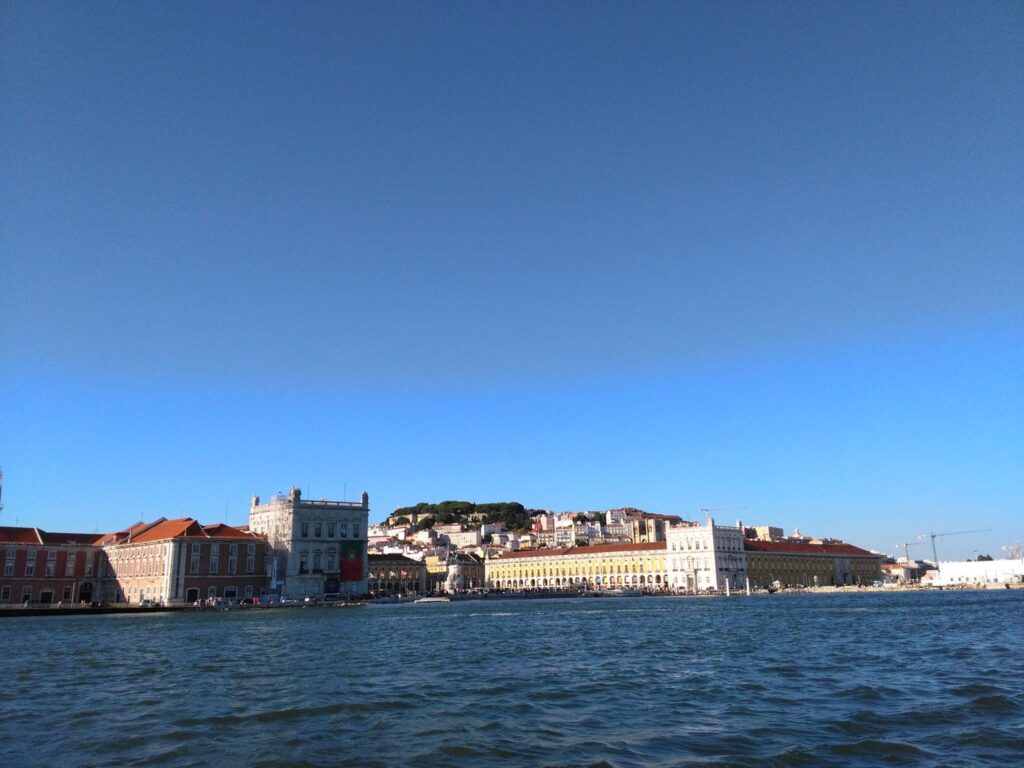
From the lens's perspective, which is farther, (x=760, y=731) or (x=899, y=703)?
(x=899, y=703)

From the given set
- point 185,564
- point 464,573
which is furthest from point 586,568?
point 185,564

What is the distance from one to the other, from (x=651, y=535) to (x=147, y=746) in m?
167

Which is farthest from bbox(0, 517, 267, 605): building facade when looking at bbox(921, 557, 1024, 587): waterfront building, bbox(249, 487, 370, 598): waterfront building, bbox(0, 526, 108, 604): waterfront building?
bbox(921, 557, 1024, 587): waterfront building

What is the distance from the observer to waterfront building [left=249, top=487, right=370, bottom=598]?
94.6 metres

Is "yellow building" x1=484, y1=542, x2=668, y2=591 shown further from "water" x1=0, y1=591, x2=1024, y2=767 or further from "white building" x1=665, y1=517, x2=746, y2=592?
"water" x1=0, y1=591, x2=1024, y2=767

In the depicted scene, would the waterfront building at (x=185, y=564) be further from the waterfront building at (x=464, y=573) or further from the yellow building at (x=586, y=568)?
the yellow building at (x=586, y=568)

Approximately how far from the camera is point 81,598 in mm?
91312

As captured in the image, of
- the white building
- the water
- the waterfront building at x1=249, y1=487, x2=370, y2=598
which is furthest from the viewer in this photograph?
the white building

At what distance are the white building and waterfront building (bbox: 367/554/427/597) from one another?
44.2 metres

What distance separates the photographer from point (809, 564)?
509 feet

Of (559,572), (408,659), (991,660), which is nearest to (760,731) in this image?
(991,660)

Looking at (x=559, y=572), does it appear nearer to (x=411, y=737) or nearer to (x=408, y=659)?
(x=408, y=659)

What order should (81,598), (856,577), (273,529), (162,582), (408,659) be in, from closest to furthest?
(408,659), (162,582), (81,598), (273,529), (856,577)

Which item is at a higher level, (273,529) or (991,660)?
(273,529)
